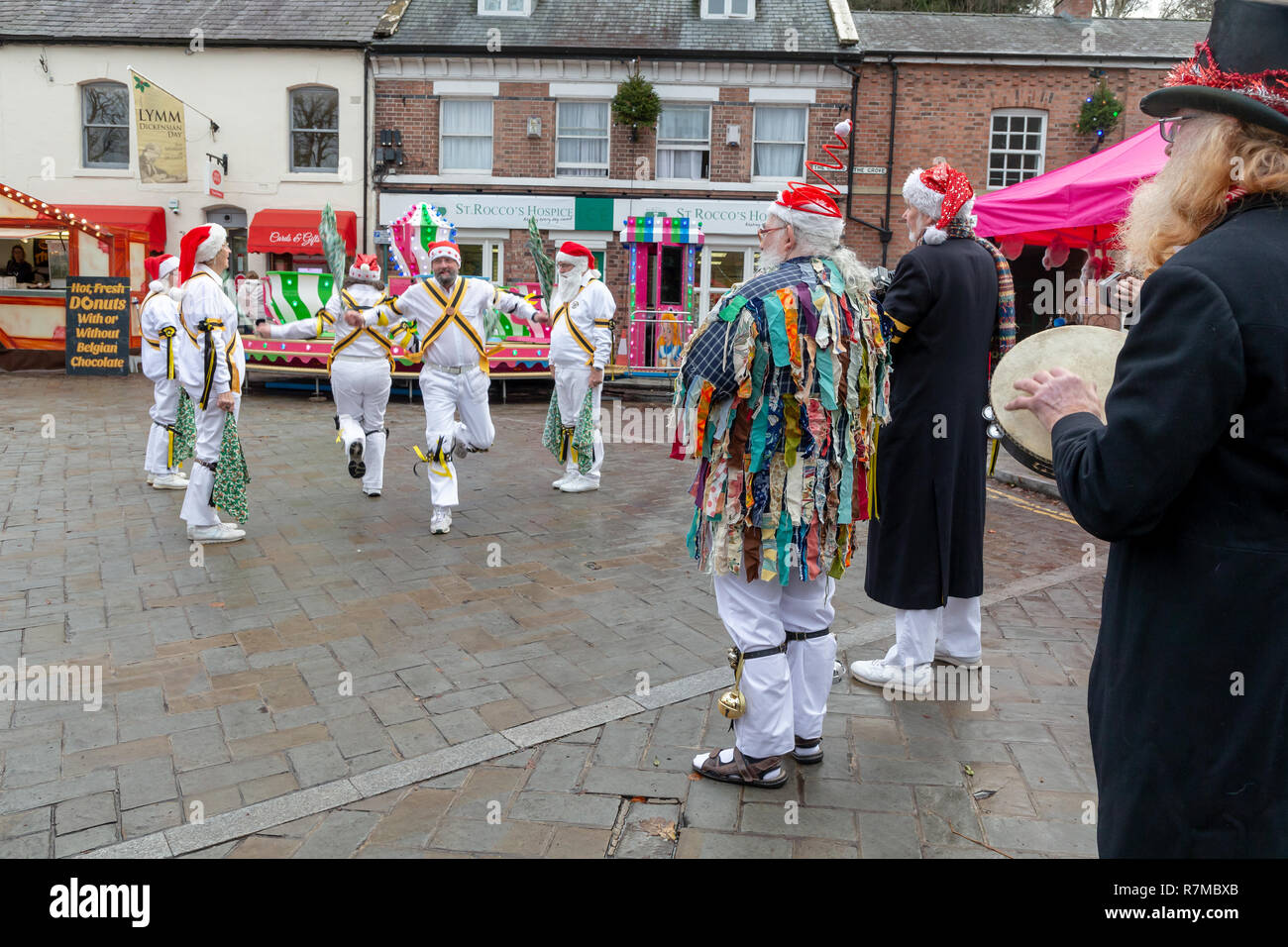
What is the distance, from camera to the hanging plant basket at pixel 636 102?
1859cm

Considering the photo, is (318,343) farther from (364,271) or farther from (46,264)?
(46,264)

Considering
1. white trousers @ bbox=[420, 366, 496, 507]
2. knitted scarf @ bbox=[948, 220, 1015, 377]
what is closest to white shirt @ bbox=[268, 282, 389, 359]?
white trousers @ bbox=[420, 366, 496, 507]

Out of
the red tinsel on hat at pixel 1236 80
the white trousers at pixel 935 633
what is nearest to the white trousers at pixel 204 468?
the white trousers at pixel 935 633

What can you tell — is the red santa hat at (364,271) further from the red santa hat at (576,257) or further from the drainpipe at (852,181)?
the drainpipe at (852,181)

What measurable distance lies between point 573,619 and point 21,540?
402cm

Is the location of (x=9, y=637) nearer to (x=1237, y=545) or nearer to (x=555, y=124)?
(x=1237, y=545)

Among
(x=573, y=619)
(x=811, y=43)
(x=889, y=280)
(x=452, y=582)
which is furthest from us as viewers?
(x=811, y=43)

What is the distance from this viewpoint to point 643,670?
429 centimetres

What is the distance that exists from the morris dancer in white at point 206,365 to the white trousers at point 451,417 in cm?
132

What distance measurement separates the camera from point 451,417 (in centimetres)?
708

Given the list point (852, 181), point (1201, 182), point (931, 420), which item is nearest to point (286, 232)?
point (852, 181)

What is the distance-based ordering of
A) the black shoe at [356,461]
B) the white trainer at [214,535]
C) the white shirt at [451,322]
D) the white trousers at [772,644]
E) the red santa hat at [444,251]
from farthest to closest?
the black shoe at [356,461], the red santa hat at [444,251], the white shirt at [451,322], the white trainer at [214,535], the white trousers at [772,644]

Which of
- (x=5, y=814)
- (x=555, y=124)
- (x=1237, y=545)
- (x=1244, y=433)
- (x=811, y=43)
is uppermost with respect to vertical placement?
(x=811, y=43)

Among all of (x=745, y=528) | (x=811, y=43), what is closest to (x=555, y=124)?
(x=811, y=43)
